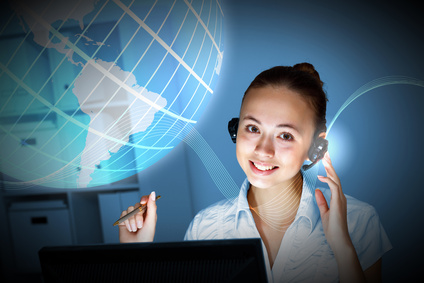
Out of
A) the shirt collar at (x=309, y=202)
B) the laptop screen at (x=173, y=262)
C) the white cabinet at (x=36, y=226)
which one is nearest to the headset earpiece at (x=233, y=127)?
the shirt collar at (x=309, y=202)

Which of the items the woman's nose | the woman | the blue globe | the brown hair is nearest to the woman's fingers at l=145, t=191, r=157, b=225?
the woman

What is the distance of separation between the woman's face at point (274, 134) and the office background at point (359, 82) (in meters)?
0.11

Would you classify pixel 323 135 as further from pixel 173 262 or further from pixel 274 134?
pixel 173 262

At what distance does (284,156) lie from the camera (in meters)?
1.00

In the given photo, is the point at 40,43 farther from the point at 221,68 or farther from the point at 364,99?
the point at 364,99

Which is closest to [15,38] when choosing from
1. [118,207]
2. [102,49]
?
[102,49]

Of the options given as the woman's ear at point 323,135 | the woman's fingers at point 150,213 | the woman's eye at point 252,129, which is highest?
the woman's eye at point 252,129

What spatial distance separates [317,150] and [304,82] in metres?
0.20

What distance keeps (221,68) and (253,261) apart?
0.73 metres

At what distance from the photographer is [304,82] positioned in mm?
993

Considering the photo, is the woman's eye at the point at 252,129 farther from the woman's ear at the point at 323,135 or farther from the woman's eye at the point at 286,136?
the woman's ear at the point at 323,135

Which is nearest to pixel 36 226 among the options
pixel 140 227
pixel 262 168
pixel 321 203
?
pixel 140 227

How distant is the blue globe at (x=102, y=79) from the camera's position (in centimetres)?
111

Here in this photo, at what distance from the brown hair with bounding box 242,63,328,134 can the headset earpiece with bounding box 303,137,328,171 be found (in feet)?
0.10
